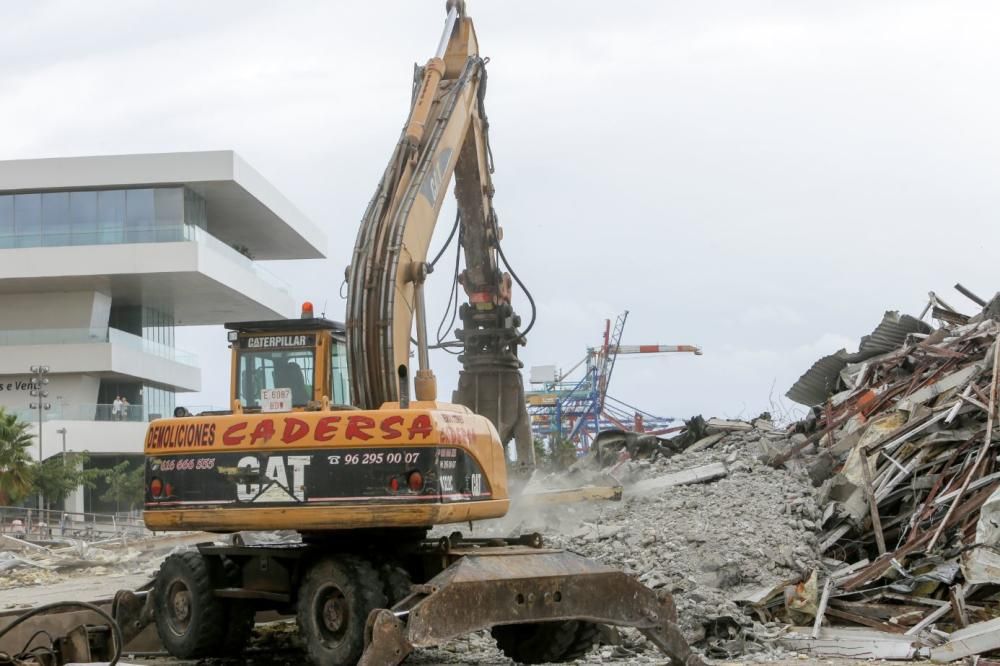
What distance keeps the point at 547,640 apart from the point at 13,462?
109ft

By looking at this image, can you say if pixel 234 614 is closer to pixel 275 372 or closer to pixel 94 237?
pixel 275 372

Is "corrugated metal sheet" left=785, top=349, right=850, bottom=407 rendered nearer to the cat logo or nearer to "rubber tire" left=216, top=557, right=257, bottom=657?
"rubber tire" left=216, top=557, right=257, bottom=657

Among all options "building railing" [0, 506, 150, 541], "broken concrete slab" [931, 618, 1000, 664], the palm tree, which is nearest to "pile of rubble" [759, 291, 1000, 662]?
"broken concrete slab" [931, 618, 1000, 664]

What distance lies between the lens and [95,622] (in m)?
10.6

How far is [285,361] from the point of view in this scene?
10617mm

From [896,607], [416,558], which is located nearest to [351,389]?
[416,558]

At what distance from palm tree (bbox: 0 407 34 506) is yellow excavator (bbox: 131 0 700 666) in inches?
1219

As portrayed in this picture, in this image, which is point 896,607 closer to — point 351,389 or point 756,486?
point 756,486

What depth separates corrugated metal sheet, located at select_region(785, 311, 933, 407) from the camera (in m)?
20.0

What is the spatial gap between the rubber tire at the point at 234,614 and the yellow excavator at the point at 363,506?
0.01m

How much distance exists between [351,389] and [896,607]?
220 inches

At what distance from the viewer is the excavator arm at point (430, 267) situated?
10875 millimetres

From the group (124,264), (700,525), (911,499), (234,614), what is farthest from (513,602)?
(124,264)

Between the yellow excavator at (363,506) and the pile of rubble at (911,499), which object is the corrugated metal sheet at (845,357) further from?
the yellow excavator at (363,506)
